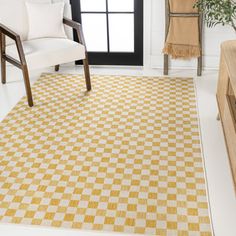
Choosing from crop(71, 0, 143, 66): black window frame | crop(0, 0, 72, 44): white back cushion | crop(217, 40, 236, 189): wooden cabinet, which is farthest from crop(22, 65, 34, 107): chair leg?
crop(217, 40, 236, 189): wooden cabinet

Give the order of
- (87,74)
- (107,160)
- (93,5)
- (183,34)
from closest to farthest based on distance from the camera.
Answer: (107,160), (87,74), (183,34), (93,5)

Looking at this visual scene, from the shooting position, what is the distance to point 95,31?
427 cm

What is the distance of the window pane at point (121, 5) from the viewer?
4.11m

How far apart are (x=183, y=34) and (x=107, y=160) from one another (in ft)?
5.34

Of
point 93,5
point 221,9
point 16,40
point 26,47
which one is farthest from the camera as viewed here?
point 93,5

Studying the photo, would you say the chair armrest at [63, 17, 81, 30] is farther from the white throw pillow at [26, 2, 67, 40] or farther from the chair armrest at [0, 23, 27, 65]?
the chair armrest at [0, 23, 27, 65]

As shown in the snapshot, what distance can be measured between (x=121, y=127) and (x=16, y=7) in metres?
1.43

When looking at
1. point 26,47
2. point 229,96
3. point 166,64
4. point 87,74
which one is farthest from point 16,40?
point 229,96

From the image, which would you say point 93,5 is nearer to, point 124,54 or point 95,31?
point 95,31

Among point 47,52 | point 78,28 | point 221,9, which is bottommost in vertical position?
point 47,52

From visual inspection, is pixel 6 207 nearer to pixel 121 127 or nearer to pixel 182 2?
pixel 121 127

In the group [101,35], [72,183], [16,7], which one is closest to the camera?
[72,183]

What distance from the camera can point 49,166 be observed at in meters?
2.73

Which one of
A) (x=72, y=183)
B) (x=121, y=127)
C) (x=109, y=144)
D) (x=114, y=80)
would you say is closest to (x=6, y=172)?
(x=72, y=183)
